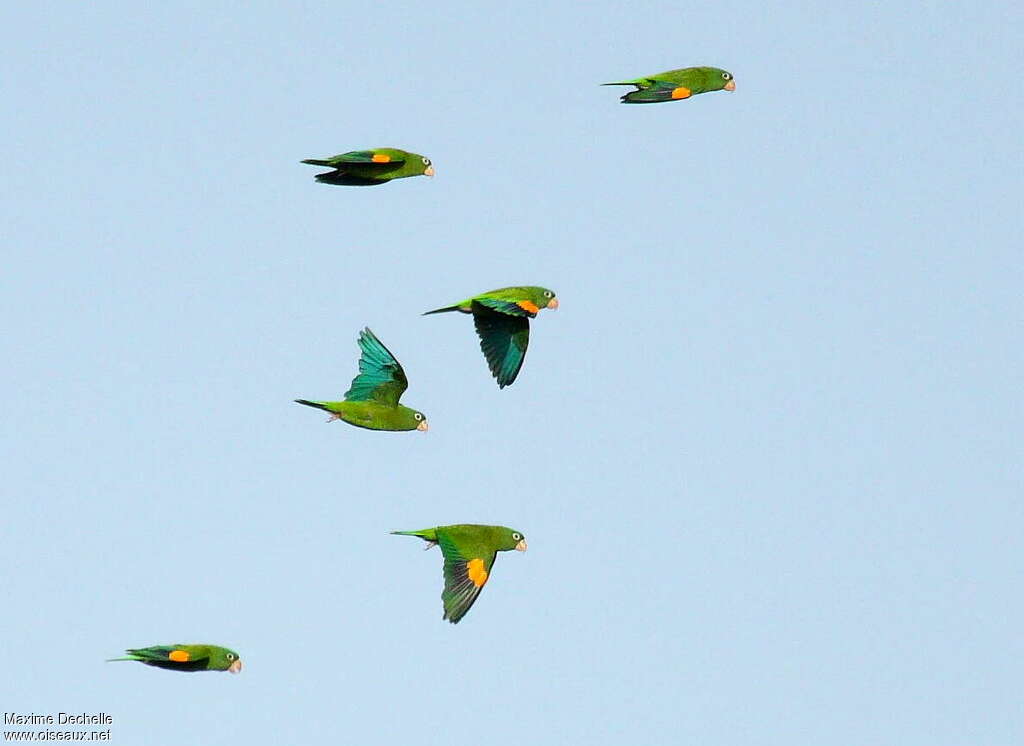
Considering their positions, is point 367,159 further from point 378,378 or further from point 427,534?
point 427,534

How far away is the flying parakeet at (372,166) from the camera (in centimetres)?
4000

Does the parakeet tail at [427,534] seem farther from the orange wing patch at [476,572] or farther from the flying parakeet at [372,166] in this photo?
the flying parakeet at [372,166]

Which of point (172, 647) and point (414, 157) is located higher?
point (414, 157)

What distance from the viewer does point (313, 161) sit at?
39500mm

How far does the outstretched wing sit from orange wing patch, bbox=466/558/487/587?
15.2ft

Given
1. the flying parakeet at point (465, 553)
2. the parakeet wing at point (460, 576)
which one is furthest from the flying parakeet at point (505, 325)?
the parakeet wing at point (460, 576)

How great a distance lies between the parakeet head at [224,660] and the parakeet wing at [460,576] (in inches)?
164

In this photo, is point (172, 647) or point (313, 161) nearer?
point (172, 647)

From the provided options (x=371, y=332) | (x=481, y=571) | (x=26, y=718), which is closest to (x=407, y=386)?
(x=371, y=332)

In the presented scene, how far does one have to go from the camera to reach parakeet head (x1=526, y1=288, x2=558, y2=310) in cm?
4175

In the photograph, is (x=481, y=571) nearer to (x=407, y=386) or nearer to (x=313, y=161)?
(x=407, y=386)

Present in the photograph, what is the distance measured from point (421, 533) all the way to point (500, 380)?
4.28 meters

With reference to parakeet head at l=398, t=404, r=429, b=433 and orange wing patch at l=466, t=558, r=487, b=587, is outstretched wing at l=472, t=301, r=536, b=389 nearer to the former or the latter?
parakeet head at l=398, t=404, r=429, b=433

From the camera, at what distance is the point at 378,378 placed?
133 ft
